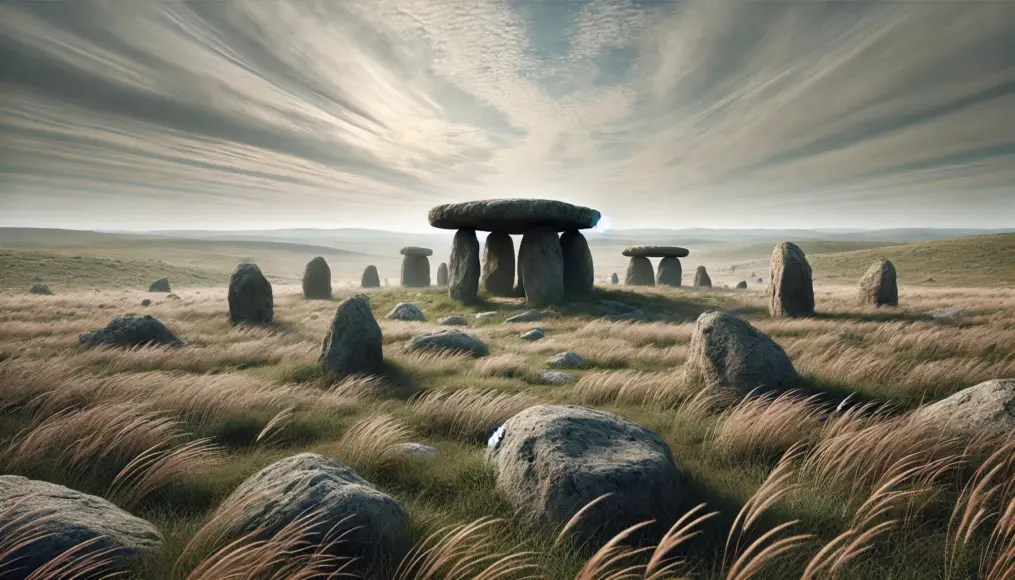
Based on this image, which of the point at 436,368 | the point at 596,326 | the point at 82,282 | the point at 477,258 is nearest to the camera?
the point at 436,368

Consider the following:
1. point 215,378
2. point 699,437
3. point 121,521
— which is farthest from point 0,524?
point 699,437

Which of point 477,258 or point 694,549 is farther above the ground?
point 477,258

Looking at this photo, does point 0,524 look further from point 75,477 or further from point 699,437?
point 699,437

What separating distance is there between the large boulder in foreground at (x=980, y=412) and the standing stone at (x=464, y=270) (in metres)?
13.7

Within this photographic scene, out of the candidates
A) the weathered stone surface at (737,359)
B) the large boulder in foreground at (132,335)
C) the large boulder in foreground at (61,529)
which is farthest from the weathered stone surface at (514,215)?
the large boulder in foreground at (61,529)

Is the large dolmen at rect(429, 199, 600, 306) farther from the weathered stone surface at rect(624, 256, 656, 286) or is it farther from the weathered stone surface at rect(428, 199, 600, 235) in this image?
the weathered stone surface at rect(624, 256, 656, 286)

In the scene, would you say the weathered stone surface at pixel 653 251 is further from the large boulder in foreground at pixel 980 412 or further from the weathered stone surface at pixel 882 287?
the large boulder in foreground at pixel 980 412

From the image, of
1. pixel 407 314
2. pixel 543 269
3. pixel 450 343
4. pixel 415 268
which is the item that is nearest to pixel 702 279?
pixel 543 269

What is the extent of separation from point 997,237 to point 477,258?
57212 millimetres

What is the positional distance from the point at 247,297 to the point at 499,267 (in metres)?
9.12

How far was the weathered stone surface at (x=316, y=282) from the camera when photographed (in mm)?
22797

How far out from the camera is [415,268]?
29.7m

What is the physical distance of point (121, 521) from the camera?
2.35 metres

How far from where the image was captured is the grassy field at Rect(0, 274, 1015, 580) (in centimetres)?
234
